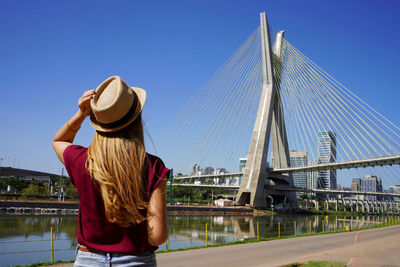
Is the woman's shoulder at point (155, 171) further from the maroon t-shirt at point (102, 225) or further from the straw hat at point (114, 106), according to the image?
the straw hat at point (114, 106)

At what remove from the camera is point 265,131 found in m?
46.0

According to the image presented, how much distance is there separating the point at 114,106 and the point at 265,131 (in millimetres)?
Result: 45447

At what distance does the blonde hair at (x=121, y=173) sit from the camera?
1.44 metres

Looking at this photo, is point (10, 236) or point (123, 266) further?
point (10, 236)

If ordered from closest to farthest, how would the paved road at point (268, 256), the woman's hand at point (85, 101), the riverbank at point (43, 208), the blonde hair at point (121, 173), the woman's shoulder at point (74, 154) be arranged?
1. the blonde hair at point (121, 173)
2. the woman's shoulder at point (74, 154)
3. the woman's hand at point (85, 101)
4. the paved road at point (268, 256)
5. the riverbank at point (43, 208)

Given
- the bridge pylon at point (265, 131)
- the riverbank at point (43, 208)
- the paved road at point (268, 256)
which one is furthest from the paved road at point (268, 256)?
the bridge pylon at point (265, 131)

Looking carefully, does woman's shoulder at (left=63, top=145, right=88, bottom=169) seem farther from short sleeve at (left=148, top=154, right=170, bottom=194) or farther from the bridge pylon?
the bridge pylon

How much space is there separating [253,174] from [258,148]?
13.5 feet

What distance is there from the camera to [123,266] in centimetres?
145

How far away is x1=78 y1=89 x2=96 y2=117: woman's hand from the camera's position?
5.48ft

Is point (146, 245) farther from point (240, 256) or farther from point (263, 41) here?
point (263, 41)

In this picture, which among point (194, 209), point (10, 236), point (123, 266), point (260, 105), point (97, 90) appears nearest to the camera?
point (123, 266)

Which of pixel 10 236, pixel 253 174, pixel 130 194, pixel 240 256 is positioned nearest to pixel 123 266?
pixel 130 194

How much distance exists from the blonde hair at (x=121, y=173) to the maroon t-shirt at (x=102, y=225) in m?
0.04
